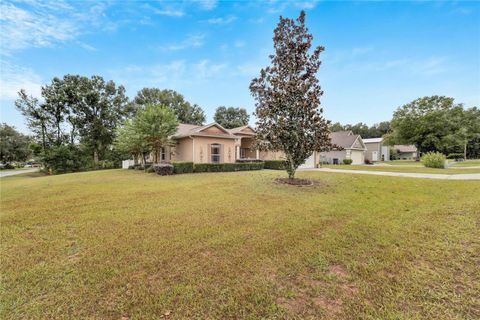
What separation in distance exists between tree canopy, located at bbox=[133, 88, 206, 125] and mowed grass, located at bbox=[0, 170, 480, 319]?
3126 cm

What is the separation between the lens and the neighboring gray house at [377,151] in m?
39.2

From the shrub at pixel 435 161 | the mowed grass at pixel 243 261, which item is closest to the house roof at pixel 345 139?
the shrub at pixel 435 161

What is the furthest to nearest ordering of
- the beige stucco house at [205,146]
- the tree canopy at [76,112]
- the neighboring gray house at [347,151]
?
the neighboring gray house at [347,151] < the tree canopy at [76,112] < the beige stucco house at [205,146]

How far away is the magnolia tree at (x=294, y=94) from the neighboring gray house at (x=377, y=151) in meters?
36.8

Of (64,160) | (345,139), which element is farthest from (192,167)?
(345,139)

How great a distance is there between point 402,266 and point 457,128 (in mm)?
41016

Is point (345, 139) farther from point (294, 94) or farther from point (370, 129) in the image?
point (370, 129)

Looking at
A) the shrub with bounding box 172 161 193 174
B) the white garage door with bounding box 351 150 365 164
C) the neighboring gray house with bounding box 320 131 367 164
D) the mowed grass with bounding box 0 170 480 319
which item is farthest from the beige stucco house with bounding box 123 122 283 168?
→ the white garage door with bounding box 351 150 365 164

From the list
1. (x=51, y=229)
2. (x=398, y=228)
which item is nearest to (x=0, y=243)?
(x=51, y=229)

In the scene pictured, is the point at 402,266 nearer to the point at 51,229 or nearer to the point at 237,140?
the point at 51,229

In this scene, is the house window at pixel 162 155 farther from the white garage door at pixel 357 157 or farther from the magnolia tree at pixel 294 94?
the white garage door at pixel 357 157

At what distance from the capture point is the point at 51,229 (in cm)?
439

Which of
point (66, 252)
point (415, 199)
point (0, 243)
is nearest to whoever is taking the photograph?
point (66, 252)

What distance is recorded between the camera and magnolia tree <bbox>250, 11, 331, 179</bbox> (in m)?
8.62
